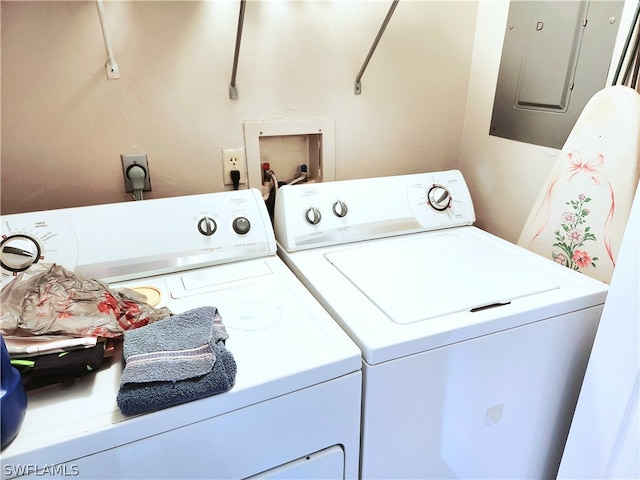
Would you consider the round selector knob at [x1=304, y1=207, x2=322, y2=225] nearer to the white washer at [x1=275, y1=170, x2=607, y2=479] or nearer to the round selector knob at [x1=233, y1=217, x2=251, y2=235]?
the white washer at [x1=275, y1=170, x2=607, y2=479]

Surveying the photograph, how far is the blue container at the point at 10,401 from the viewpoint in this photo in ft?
1.94

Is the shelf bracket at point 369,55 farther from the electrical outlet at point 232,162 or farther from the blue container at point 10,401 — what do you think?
the blue container at point 10,401

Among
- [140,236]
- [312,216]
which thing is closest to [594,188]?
[312,216]

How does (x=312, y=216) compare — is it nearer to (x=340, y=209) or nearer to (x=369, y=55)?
(x=340, y=209)

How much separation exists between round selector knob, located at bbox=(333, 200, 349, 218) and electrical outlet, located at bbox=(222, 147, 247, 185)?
35 centimetres

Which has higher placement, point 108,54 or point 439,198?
point 108,54

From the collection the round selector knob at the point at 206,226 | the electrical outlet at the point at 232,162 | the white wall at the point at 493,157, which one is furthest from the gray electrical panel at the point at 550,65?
the round selector knob at the point at 206,226

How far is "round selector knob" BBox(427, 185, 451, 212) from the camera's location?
1.42 metres

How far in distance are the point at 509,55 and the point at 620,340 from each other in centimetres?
104

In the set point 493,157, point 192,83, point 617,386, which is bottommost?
point 617,386

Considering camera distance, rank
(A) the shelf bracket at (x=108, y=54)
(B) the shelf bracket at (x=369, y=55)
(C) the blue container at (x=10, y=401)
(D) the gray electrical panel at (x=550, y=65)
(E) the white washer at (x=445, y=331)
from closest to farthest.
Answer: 1. (C) the blue container at (x=10, y=401)
2. (E) the white washer at (x=445, y=331)
3. (A) the shelf bracket at (x=108, y=54)
4. (D) the gray electrical panel at (x=550, y=65)
5. (B) the shelf bracket at (x=369, y=55)

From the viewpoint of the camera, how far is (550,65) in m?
1.34

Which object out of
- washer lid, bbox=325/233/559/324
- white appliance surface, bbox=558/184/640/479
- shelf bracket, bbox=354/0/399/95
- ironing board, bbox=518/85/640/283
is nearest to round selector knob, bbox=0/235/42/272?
washer lid, bbox=325/233/559/324

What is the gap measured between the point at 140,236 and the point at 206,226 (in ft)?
0.55
